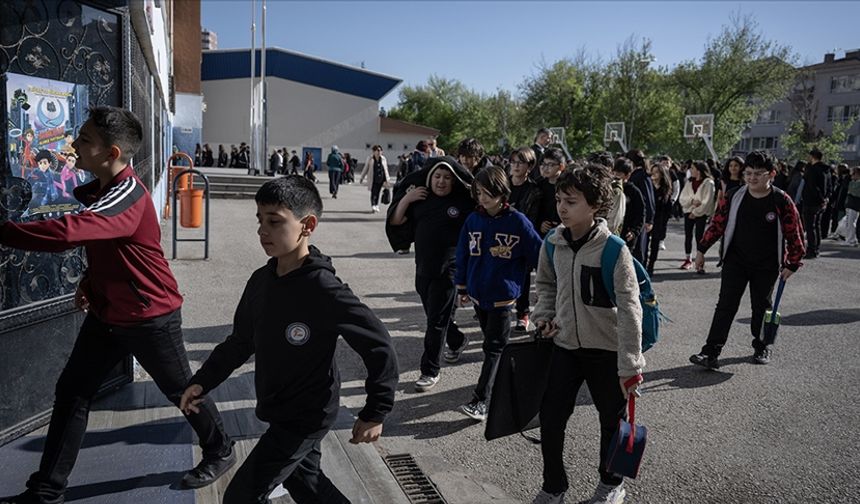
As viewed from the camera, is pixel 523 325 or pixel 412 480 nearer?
pixel 412 480

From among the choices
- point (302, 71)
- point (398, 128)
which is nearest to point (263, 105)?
point (302, 71)

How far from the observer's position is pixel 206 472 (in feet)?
11.3

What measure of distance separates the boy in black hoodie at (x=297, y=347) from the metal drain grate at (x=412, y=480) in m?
1.16

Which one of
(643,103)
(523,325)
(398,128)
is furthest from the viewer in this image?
(398,128)

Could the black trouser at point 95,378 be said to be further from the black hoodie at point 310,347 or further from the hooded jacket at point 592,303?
the hooded jacket at point 592,303

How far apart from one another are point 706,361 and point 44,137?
5.61 metres

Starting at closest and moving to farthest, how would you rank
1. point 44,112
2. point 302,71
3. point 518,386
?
point 518,386, point 44,112, point 302,71

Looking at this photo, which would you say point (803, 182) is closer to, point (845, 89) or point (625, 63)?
point (625, 63)

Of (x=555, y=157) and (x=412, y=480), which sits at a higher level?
(x=555, y=157)

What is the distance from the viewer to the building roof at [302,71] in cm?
5791

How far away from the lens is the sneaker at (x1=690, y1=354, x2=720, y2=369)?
19.8 ft

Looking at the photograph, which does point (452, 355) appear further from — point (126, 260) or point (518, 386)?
point (126, 260)

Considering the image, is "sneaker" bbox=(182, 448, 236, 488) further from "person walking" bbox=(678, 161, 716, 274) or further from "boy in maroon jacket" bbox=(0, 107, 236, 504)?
"person walking" bbox=(678, 161, 716, 274)

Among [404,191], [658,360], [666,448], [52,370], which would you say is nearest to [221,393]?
[52,370]
